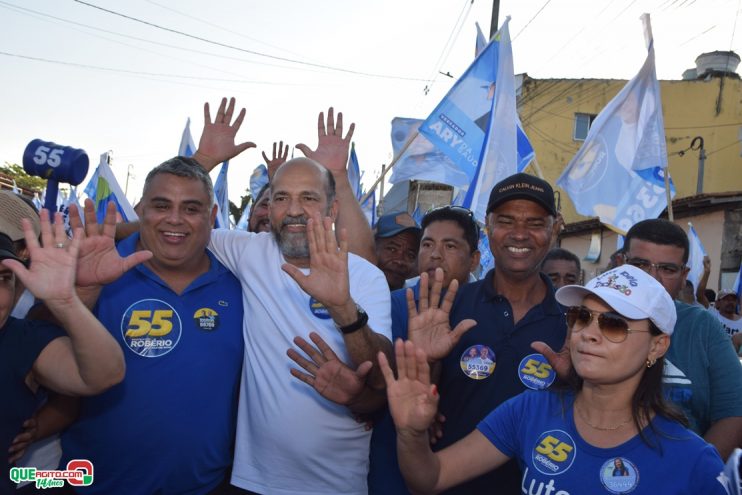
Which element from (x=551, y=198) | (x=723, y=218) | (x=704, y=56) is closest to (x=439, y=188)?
(x=723, y=218)

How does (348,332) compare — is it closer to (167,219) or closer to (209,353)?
(209,353)

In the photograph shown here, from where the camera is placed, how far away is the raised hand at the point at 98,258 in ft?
8.15

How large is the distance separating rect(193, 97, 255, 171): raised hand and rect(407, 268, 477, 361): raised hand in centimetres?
183

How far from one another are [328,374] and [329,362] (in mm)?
50

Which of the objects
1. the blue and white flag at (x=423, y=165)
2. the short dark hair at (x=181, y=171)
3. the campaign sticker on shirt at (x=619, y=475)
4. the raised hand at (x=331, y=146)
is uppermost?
the blue and white flag at (x=423, y=165)

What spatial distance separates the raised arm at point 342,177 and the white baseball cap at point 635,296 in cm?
168

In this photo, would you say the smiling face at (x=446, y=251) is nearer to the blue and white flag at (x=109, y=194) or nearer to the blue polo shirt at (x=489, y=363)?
the blue polo shirt at (x=489, y=363)

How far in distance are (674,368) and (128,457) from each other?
2445mm

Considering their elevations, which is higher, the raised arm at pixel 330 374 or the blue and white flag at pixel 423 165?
the blue and white flag at pixel 423 165

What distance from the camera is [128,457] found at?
109 inches

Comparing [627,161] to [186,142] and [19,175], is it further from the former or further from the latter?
[19,175]

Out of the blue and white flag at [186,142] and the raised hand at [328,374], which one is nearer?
the raised hand at [328,374]

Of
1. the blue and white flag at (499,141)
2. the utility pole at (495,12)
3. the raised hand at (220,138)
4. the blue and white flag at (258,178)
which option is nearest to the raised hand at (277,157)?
the raised hand at (220,138)

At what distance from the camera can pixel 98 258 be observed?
99.4 inches
